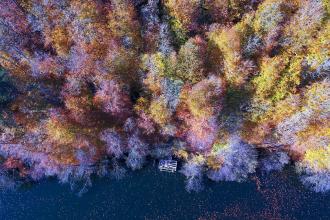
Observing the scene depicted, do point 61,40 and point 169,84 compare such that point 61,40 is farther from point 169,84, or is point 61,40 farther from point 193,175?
point 193,175

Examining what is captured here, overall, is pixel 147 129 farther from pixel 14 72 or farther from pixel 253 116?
pixel 14 72

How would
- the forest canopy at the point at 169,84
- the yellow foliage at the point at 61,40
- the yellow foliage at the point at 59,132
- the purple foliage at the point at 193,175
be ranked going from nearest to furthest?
the yellow foliage at the point at 59,132, the forest canopy at the point at 169,84, the yellow foliage at the point at 61,40, the purple foliage at the point at 193,175

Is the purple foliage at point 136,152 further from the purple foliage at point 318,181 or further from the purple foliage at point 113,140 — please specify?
the purple foliage at point 318,181

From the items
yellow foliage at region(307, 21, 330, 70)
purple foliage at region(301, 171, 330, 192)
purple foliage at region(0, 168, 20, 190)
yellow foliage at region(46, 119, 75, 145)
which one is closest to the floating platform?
yellow foliage at region(46, 119, 75, 145)

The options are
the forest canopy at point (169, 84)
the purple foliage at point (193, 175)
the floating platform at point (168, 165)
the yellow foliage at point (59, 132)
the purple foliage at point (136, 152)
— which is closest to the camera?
the yellow foliage at point (59, 132)

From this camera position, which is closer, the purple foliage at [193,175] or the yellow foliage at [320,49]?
the yellow foliage at [320,49]

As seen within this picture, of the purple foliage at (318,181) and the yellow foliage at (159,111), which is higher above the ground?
the yellow foliage at (159,111)

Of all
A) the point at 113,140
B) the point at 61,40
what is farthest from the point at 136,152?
the point at 61,40

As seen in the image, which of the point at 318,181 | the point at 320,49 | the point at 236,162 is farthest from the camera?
the point at 318,181

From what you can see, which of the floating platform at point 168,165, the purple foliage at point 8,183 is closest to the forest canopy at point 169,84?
the floating platform at point 168,165

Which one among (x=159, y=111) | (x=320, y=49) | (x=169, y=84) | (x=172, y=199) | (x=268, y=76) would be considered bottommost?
(x=172, y=199)
